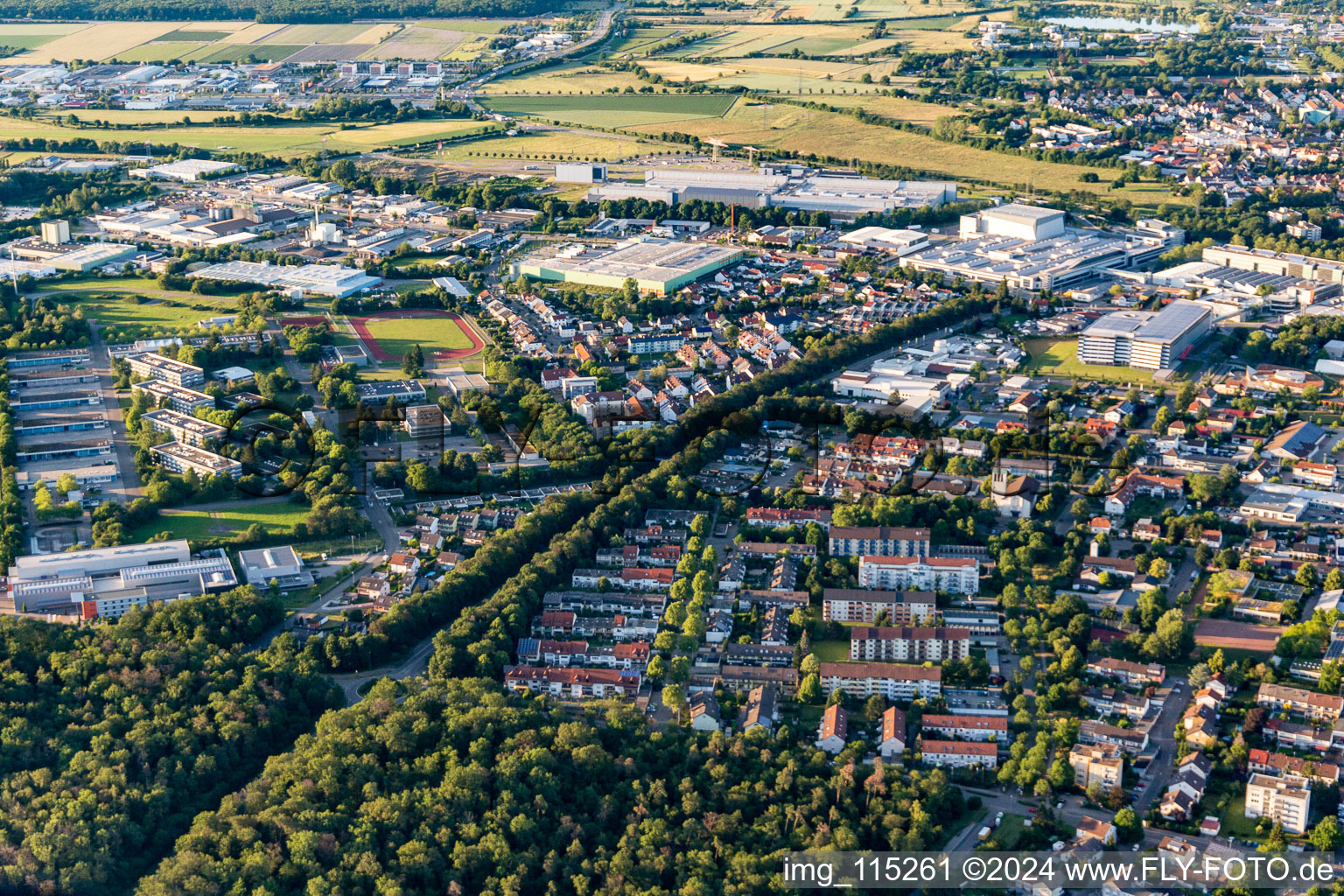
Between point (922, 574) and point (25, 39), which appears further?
point (25, 39)

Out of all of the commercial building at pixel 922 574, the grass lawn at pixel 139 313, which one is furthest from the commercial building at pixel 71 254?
the commercial building at pixel 922 574

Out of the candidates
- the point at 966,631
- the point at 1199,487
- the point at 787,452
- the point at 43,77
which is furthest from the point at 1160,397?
the point at 43,77

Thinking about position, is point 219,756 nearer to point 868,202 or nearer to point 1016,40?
point 868,202

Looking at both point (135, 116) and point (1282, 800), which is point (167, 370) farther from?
point (135, 116)

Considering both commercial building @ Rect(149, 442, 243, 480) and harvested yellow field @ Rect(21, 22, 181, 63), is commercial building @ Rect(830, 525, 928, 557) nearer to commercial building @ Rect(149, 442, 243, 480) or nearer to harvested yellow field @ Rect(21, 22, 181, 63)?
commercial building @ Rect(149, 442, 243, 480)

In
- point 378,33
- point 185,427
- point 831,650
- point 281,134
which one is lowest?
point 831,650

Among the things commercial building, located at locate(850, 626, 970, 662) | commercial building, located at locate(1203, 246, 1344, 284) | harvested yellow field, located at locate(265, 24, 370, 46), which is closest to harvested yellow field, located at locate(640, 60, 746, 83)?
harvested yellow field, located at locate(265, 24, 370, 46)

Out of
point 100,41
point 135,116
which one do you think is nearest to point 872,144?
point 135,116
